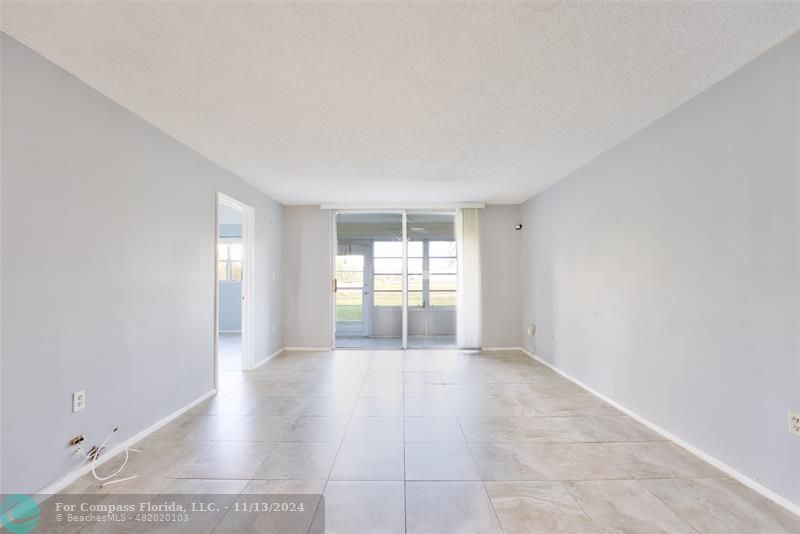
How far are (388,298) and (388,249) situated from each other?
0.88m

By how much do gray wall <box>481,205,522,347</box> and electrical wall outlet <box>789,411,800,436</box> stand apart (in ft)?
13.0

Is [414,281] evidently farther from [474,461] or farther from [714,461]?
[714,461]

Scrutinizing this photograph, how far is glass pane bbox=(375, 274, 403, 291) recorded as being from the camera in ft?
19.6

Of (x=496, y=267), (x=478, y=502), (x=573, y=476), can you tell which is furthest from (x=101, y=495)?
(x=496, y=267)

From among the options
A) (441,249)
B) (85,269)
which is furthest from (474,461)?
(441,249)

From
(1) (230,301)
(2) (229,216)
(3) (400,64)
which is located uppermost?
(2) (229,216)

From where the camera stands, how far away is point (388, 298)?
20.2 ft

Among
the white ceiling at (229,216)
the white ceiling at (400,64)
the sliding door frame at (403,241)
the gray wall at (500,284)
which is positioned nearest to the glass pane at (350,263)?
the sliding door frame at (403,241)

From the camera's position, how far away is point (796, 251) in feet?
5.68

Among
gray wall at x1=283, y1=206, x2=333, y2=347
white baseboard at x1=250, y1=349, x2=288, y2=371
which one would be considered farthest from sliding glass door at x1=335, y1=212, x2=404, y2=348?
white baseboard at x1=250, y1=349, x2=288, y2=371

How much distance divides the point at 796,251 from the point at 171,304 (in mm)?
4139

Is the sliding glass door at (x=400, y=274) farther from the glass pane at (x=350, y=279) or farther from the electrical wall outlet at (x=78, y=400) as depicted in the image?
the electrical wall outlet at (x=78, y=400)

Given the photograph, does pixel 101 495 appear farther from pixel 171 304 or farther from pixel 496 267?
pixel 496 267

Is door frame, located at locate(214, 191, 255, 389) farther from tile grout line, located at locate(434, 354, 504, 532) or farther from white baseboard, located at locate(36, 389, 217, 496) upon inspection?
tile grout line, located at locate(434, 354, 504, 532)
